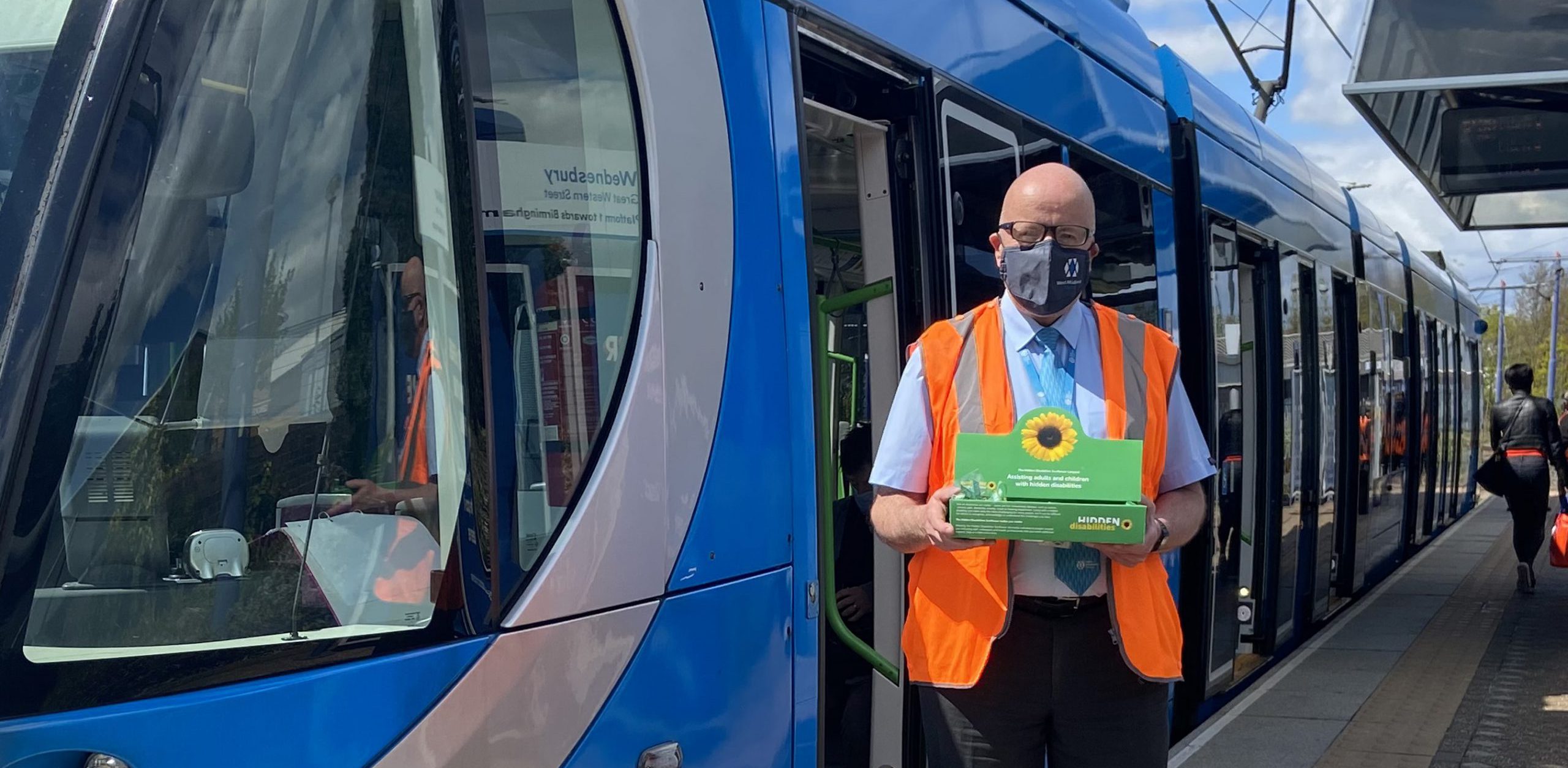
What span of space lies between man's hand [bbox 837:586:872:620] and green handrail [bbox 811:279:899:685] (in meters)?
0.02

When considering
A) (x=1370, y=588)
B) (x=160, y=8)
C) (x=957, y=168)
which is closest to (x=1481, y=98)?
(x=1370, y=588)

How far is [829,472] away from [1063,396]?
2.02ft

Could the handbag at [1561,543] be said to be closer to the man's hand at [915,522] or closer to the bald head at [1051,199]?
the bald head at [1051,199]

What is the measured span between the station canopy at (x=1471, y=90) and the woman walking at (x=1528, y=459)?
7.14 ft

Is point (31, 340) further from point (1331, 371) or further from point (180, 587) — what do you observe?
point (1331, 371)

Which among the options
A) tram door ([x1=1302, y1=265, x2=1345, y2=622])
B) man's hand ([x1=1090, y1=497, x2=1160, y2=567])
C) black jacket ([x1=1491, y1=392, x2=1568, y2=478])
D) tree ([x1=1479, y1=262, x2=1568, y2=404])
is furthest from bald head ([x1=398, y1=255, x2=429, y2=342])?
tree ([x1=1479, y1=262, x2=1568, y2=404])

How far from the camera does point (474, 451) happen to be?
7.47ft

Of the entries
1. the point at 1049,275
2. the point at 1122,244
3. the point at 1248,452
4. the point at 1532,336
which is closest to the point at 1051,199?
the point at 1049,275

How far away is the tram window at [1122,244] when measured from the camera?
16.8 ft

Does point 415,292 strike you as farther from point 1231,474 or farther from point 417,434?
point 1231,474

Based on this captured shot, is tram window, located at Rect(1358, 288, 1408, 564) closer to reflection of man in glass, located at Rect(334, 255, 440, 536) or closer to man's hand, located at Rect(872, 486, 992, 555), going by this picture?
man's hand, located at Rect(872, 486, 992, 555)

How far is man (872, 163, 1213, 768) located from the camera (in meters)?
2.77

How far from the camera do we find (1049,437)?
2.60 meters

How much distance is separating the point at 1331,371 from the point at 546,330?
26.4 ft
